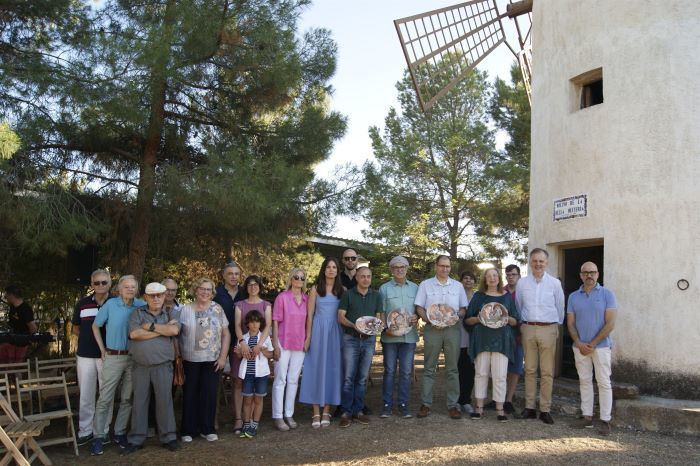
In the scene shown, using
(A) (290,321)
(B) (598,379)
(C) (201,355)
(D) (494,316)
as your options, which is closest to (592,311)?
(B) (598,379)

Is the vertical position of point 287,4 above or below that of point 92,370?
above

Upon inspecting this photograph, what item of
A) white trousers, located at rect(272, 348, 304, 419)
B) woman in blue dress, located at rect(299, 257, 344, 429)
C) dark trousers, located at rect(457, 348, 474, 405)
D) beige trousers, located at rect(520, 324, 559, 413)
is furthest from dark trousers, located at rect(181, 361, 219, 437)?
beige trousers, located at rect(520, 324, 559, 413)

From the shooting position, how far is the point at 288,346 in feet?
20.5

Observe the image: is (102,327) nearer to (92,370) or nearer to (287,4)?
(92,370)

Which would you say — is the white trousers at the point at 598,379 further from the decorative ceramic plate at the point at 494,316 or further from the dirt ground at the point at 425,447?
the decorative ceramic plate at the point at 494,316

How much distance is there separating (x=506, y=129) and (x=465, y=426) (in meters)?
14.4

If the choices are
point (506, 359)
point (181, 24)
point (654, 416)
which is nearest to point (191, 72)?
point (181, 24)

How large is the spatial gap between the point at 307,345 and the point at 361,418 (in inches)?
39.0

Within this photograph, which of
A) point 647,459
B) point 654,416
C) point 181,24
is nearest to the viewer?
point 647,459

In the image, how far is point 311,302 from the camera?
20.9 ft

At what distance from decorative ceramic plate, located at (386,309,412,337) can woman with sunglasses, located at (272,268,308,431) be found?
923 mm

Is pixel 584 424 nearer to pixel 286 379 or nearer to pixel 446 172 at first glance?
pixel 286 379

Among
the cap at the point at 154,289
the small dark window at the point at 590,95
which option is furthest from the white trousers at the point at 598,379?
the cap at the point at 154,289

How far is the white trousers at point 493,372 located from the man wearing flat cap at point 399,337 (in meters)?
0.73
